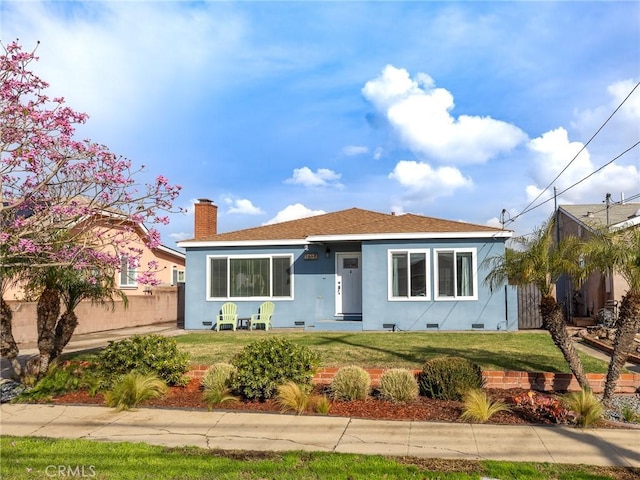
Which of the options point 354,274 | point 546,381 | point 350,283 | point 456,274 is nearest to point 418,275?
point 456,274

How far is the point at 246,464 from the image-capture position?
533cm

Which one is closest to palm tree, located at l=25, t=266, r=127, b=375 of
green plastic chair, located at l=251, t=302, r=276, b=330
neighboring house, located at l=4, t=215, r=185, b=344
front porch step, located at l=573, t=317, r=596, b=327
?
neighboring house, located at l=4, t=215, r=185, b=344

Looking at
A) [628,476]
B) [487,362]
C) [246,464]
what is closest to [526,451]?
[628,476]

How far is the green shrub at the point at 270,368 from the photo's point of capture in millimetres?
7855

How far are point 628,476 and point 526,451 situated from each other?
956 millimetres

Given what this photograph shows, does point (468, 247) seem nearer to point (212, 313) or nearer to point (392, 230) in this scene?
point (392, 230)

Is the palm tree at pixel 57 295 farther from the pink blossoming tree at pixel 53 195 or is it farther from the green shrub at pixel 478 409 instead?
the green shrub at pixel 478 409

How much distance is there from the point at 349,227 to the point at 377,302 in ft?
9.47

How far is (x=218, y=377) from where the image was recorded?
8.22 meters

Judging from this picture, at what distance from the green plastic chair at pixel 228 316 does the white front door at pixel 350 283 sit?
3627 mm

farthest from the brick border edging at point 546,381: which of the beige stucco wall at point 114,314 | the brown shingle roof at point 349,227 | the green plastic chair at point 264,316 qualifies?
the beige stucco wall at point 114,314

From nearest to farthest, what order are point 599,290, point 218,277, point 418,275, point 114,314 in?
point 418,275, point 218,277, point 114,314, point 599,290

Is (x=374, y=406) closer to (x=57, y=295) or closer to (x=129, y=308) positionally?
(x=57, y=295)

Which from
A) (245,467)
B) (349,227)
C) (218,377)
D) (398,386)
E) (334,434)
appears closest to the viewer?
(245,467)
